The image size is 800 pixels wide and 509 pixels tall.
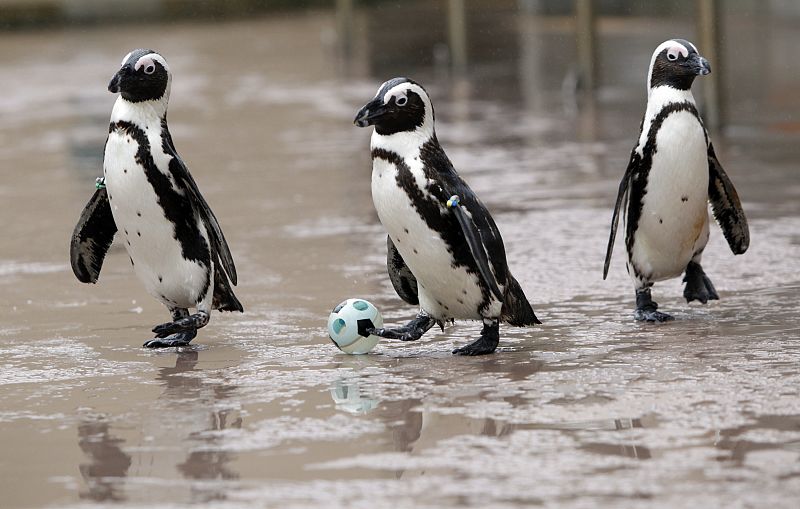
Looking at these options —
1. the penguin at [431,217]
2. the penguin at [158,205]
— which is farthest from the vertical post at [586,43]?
the penguin at [431,217]

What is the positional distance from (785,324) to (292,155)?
20.9 feet

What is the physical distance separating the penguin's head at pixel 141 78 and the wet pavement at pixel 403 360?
92cm

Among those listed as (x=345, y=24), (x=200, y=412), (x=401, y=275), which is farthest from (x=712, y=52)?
(x=345, y=24)

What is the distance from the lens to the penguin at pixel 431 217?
4.96 metres

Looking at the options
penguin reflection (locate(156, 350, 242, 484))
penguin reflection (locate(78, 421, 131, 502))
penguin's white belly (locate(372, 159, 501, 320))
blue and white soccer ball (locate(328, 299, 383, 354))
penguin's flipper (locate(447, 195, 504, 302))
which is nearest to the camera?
penguin reflection (locate(78, 421, 131, 502))

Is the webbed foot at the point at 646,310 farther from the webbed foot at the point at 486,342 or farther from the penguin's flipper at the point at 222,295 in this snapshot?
the penguin's flipper at the point at 222,295

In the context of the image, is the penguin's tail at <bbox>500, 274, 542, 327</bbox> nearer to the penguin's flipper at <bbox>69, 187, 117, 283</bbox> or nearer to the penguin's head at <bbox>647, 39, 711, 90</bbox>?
the penguin's head at <bbox>647, 39, 711, 90</bbox>

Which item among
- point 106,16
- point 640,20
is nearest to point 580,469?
point 640,20

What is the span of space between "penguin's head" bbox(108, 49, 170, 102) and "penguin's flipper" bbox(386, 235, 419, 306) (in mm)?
981

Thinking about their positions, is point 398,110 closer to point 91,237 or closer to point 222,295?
point 222,295

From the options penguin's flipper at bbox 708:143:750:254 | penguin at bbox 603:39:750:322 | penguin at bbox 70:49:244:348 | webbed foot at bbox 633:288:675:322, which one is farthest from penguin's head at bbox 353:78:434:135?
penguin's flipper at bbox 708:143:750:254

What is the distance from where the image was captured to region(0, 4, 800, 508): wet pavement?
3732 millimetres

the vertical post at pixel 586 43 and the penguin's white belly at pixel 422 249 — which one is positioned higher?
the vertical post at pixel 586 43

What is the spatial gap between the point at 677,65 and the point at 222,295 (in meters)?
1.86
